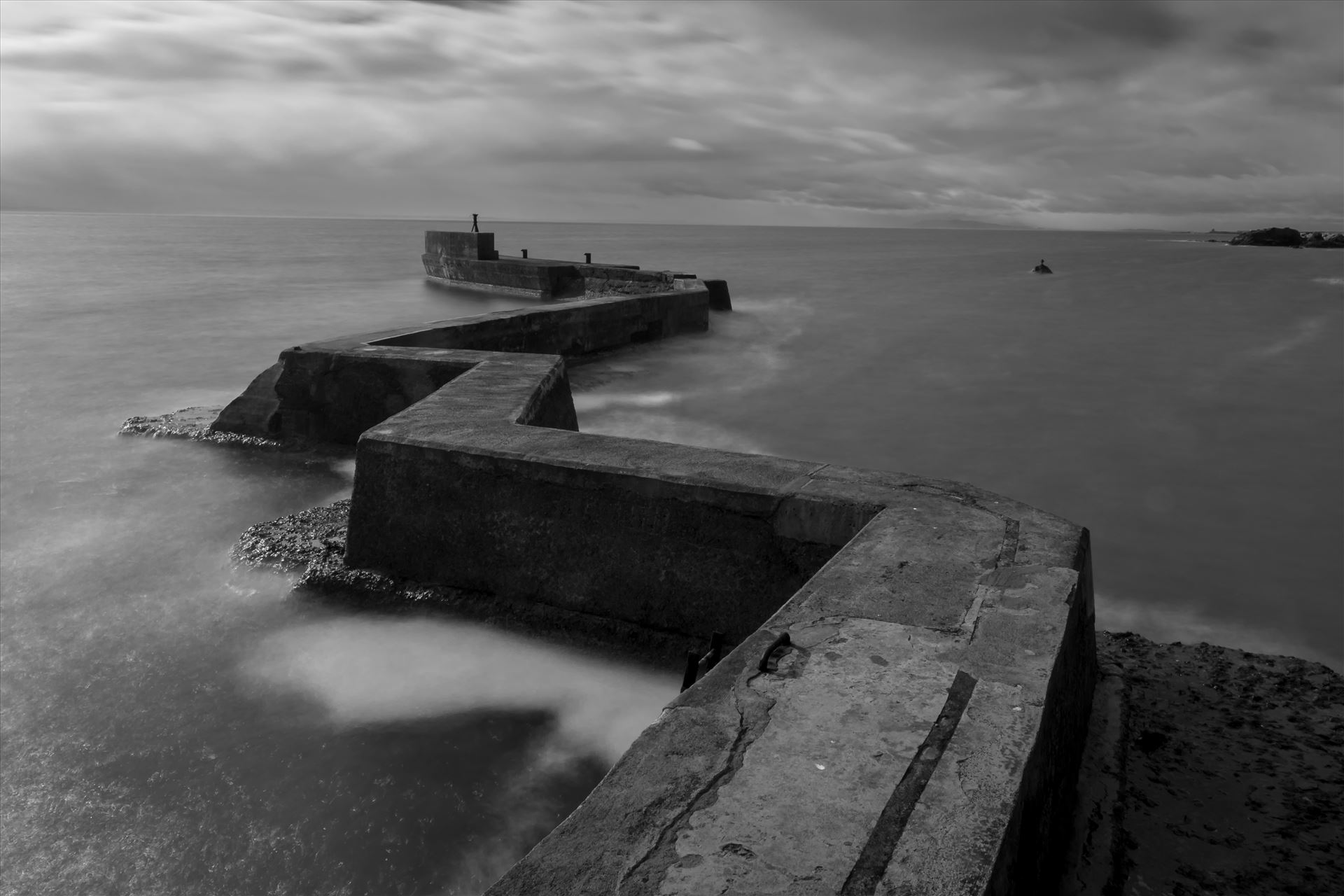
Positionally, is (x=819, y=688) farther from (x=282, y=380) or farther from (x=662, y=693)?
(x=282, y=380)

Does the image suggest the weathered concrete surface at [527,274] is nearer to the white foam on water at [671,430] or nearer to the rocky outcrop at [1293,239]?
the white foam on water at [671,430]

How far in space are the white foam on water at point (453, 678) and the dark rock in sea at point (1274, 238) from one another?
74122mm

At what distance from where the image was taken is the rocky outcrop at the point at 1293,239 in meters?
61.4

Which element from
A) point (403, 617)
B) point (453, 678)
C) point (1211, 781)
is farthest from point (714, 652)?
point (403, 617)

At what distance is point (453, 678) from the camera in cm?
301

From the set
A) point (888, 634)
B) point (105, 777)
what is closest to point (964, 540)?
point (888, 634)

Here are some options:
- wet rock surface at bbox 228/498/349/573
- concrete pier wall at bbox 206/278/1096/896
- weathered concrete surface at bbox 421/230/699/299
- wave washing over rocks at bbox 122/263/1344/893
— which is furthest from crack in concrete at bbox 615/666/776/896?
weathered concrete surface at bbox 421/230/699/299

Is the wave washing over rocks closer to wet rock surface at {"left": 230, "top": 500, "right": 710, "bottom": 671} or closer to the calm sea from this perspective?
wet rock surface at {"left": 230, "top": 500, "right": 710, "bottom": 671}

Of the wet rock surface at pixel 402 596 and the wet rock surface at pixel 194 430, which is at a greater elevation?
the wet rock surface at pixel 402 596

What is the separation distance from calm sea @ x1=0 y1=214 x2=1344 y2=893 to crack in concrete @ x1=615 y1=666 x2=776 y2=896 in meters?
0.85

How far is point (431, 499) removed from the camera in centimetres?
351

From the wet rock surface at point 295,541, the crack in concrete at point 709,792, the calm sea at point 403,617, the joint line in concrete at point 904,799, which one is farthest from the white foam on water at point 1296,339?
the crack in concrete at point 709,792

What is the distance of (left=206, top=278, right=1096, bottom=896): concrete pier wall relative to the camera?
144 cm

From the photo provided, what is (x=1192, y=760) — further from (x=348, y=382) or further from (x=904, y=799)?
(x=348, y=382)
